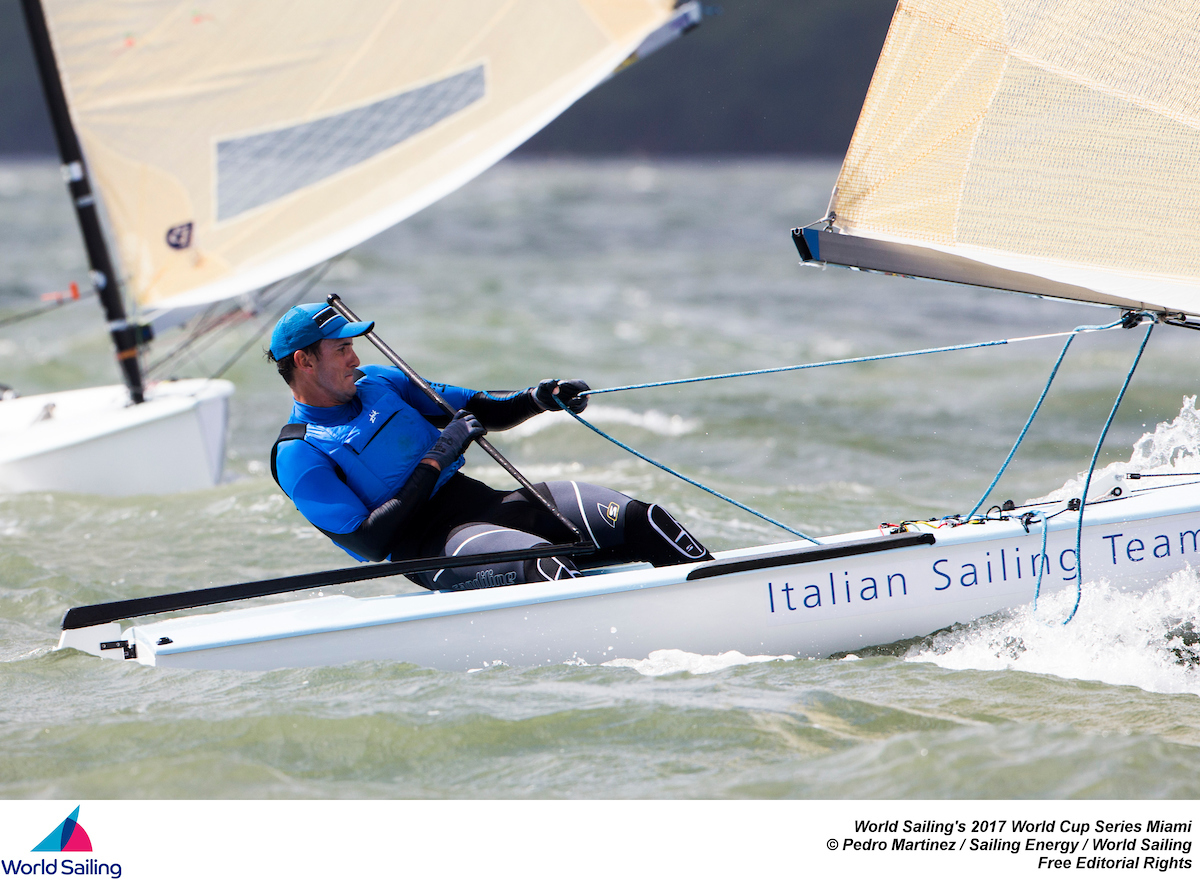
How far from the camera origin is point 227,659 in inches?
104

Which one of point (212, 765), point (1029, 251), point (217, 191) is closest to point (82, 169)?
point (217, 191)

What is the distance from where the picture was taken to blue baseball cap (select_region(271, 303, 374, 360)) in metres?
2.61

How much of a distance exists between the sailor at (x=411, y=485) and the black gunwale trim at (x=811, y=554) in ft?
0.48

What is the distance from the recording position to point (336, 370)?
2.66 m

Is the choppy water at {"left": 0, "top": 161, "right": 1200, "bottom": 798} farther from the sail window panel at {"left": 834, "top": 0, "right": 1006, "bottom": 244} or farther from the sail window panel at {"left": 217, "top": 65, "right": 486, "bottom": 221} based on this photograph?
the sail window panel at {"left": 217, "top": 65, "right": 486, "bottom": 221}

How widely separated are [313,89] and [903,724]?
366cm

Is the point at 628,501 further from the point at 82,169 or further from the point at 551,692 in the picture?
the point at 82,169

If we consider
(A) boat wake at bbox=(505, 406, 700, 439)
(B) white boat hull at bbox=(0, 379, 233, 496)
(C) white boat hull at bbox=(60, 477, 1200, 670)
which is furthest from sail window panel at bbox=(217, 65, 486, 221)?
(C) white boat hull at bbox=(60, 477, 1200, 670)

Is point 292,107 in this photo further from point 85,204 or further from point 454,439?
point 454,439

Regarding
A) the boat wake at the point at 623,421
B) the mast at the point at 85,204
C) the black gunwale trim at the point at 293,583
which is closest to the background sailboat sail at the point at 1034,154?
the black gunwale trim at the point at 293,583

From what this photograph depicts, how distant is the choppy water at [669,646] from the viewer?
2.18m

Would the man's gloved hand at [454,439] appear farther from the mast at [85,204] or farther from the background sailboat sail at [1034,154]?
the mast at [85,204]
